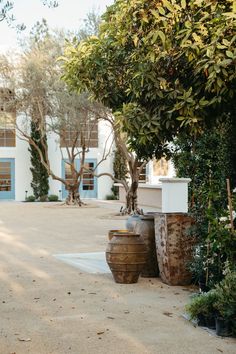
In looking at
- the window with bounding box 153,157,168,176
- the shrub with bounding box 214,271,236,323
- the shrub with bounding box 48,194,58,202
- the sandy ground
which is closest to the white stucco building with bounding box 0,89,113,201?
the shrub with bounding box 48,194,58,202

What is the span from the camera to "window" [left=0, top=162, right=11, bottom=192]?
2900 centimetres

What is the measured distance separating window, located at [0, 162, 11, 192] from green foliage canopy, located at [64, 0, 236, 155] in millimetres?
22991

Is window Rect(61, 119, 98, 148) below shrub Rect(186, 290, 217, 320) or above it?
above

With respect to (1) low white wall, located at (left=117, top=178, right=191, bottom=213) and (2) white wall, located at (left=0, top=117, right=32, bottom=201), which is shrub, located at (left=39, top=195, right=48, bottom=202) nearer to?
(2) white wall, located at (left=0, top=117, right=32, bottom=201)

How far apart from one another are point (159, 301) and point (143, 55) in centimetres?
284

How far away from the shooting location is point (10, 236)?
43.6ft

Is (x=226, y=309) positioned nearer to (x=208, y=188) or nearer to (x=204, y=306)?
(x=204, y=306)

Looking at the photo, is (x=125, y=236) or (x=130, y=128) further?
(x=125, y=236)

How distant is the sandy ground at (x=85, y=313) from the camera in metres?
4.84

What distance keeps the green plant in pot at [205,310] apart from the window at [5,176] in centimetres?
2442

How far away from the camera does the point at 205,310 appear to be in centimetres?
537

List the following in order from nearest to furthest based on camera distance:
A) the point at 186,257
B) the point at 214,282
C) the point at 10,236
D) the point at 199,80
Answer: the point at 199,80 < the point at 214,282 < the point at 186,257 < the point at 10,236

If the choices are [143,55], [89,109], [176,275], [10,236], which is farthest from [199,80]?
[89,109]

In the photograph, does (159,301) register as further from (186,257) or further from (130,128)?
(130,128)
